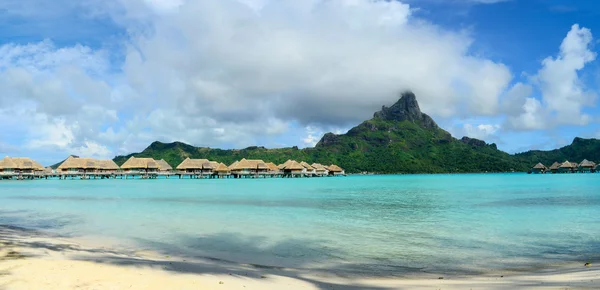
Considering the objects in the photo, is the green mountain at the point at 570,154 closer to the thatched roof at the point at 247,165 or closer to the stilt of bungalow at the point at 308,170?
the stilt of bungalow at the point at 308,170

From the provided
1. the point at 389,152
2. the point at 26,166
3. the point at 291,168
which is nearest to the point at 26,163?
the point at 26,166

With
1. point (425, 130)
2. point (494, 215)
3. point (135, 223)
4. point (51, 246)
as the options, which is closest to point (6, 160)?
point (135, 223)

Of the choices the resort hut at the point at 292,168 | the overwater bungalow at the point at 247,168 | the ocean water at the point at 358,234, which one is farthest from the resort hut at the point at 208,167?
the ocean water at the point at 358,234

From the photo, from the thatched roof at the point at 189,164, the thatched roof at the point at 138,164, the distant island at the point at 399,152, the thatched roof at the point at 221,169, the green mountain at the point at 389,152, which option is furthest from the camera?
the distant island at the point at 399,152

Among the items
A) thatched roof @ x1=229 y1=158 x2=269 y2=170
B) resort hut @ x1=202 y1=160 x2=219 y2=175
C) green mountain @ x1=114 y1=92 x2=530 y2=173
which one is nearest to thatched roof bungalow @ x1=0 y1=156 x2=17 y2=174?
resort hut @ x1=202 y1=160 x2=219 y2=175

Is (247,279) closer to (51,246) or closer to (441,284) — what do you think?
(441,284)

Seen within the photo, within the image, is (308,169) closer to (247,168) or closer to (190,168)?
(247,168)
